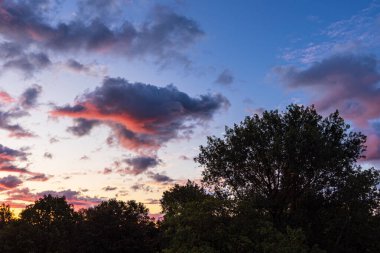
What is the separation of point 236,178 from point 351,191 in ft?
43.4

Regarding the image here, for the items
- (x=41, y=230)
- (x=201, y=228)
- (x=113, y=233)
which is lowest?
(x=201, y=228)

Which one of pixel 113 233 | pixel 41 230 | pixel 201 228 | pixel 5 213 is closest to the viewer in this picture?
pixel 201 228

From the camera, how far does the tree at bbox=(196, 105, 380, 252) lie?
50500 mm

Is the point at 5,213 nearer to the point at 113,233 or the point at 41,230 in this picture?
the point at 41,230

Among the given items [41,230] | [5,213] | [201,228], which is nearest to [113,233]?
[41,230]

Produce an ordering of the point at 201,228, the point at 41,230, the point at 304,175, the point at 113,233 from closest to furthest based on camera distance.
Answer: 1. the point at 201,228
2. the point at 304,175
3. the point at 113,233
4. the point at 41,230

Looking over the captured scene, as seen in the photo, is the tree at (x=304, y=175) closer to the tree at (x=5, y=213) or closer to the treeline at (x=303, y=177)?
the treeline at (x=303, y=177)

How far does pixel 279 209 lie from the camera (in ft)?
172

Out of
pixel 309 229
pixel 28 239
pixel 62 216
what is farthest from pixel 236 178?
pixel 62 216

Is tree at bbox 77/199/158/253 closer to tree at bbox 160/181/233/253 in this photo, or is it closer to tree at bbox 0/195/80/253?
tree at bbox 0/195/80/253

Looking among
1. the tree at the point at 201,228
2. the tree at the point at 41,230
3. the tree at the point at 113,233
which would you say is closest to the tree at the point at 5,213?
the tree at the point at 41,230

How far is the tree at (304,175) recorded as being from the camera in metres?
50.5

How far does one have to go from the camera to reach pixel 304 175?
169 ft

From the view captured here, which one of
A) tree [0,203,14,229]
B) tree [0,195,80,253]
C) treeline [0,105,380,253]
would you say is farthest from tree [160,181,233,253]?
tree [0,203,14,229]
